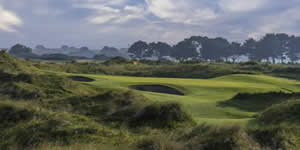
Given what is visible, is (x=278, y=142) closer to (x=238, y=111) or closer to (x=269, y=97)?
(x=238, y=111)

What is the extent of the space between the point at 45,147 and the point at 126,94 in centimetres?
1017

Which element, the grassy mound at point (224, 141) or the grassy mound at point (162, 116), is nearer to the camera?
the grassy mound at point (224, 141)

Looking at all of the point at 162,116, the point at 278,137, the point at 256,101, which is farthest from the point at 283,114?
the point at 256,101

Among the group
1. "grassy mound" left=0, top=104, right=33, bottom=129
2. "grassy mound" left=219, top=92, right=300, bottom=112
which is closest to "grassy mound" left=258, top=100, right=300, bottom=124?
"grassy mound" left=219, top=92, right=300, bottom=112

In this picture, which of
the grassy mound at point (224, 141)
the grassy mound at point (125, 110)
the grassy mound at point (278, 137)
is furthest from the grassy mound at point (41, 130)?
the grassy mound at point (278, 137)

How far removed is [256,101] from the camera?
78.0ft

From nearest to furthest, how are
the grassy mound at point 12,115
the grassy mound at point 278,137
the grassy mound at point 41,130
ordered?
the grassy mound at point 278,137
the grassy mound at point 41,130
the grassy mound at point 12,115

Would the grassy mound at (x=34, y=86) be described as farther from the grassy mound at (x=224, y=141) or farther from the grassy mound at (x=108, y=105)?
the grassy mound at (x=224, y=141)

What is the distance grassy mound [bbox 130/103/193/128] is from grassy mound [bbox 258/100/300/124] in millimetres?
3759

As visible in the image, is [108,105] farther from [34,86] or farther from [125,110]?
[34,86]

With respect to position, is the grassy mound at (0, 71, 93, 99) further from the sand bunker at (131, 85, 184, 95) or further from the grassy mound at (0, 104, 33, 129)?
the sand bunker at (131, 85, 184, 95)

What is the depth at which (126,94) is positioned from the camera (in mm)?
17828

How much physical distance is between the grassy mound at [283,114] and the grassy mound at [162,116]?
148 inches

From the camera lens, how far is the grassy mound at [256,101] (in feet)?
73.0
